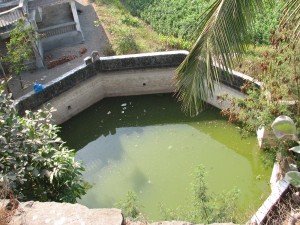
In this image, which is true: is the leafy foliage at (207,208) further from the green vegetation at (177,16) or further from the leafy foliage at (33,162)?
the green vegetation at (177,16)

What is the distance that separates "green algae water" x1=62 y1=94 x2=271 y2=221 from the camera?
909cm

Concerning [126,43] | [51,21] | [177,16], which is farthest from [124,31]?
[51,21]

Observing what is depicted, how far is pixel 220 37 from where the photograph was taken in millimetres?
5027

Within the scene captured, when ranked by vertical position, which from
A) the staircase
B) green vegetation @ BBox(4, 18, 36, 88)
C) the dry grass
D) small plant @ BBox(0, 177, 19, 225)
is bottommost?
the dry grass

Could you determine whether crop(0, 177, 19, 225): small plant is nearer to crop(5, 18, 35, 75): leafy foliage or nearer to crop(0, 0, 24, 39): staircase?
crop(5, 18, 35, 75): leafy foliage

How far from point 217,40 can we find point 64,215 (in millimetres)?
2874

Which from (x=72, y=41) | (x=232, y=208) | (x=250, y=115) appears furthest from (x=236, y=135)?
(x=72, y=41)

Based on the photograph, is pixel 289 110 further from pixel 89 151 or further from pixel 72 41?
pixel 72 41

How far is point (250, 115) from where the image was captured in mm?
8547

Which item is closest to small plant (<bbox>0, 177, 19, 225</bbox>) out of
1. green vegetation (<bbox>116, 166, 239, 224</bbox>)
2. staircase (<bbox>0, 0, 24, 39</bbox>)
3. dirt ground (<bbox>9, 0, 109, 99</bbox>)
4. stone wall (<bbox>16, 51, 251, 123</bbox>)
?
green vegetation (<bbox>116, 166, 239, 224</bbox>)

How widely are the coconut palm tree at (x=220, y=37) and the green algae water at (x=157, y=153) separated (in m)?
Answer: 4.16

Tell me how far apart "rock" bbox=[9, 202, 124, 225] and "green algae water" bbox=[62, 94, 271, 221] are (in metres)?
4.29

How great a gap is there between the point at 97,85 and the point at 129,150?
8.22 ft

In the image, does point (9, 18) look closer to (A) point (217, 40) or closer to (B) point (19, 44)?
(B) point (19, 44)
